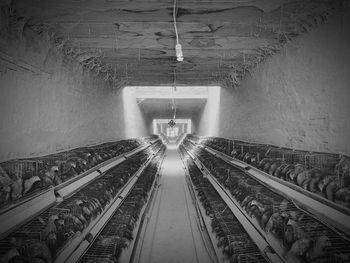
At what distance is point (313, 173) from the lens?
1.67m

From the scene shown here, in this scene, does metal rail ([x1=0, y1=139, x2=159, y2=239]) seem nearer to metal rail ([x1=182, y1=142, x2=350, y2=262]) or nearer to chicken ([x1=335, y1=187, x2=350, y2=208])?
metal rail ([x1=182, y1=142, x2=350, y2=262])

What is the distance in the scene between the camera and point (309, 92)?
254 cm

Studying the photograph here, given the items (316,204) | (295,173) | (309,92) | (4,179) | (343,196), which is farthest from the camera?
(309,92)

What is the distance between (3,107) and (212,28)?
7.64ft

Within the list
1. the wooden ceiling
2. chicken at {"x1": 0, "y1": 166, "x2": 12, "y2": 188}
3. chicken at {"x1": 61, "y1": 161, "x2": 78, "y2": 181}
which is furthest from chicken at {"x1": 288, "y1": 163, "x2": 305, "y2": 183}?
chicken at {"x1": 0, "y1": 166, "x2": 12, "y2": 188}

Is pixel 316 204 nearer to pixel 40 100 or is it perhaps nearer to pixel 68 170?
pixel 68 170

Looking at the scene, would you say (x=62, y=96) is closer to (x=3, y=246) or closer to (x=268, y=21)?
(x=3, y=246)

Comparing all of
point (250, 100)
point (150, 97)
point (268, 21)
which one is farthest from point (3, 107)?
point (150, 97)

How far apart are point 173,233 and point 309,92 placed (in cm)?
284

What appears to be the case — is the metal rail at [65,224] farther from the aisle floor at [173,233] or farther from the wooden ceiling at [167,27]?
the wooden ceiling at [167,27]

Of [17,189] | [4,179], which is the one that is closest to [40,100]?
[4,179]

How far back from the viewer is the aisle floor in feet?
9.93

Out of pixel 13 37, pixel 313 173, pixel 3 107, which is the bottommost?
pixel 313 173

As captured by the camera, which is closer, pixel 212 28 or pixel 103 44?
pixel 212 28
